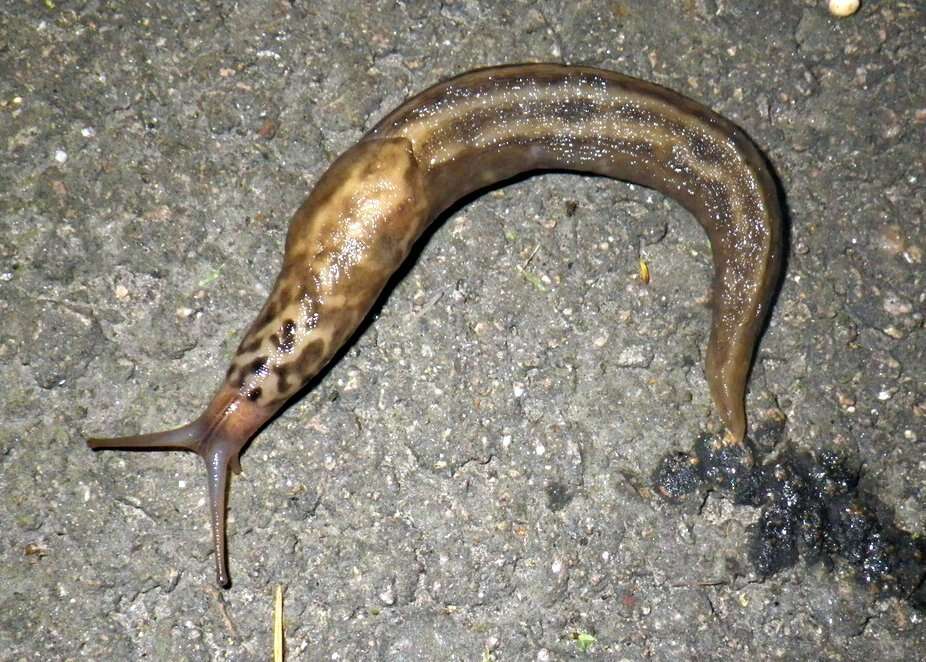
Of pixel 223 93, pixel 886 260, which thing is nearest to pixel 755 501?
pixel 886 260

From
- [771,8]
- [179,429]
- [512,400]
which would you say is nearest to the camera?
[179,429]

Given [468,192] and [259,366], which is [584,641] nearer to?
[259,366]

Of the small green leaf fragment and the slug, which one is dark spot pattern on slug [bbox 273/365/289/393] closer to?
the slug

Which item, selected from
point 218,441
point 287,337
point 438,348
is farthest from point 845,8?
point 218,441

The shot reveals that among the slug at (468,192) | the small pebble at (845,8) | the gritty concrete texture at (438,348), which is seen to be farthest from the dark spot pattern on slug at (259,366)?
the small pebble at (845,8)

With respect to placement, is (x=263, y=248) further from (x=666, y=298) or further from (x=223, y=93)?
(x=666, y=298)

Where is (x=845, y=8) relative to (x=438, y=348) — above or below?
above
